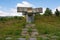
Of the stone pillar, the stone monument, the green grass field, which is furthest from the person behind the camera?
the stone pillar

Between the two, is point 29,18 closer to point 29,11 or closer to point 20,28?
point 29,11

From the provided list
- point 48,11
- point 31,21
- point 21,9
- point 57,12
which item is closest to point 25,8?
point 21,9

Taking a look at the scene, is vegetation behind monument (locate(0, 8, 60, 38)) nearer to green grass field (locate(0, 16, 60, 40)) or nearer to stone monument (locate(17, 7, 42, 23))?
green grass field (locate(0, 16, 60, 40))

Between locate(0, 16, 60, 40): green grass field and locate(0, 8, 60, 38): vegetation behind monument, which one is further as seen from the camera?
locate(0, 8, 60, 38): vegetation behind monument

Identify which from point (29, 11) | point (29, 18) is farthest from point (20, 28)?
point (29, 18)

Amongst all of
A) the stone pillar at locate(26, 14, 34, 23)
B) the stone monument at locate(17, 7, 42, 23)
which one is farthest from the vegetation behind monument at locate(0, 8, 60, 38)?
the stone monument at locate(17, 7, 42, 23)

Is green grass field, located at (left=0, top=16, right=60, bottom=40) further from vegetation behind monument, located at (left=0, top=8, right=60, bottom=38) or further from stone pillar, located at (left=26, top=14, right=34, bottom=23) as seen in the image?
stone pillar, located at (left=26, top=14, right=34, bottom=23)

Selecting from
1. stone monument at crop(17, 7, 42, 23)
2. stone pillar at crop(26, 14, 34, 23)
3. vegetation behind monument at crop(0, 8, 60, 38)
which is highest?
stone monument at crop(17, 7, 42, 23)

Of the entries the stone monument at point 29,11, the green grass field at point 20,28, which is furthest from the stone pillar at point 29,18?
the green grass field at point 20,28

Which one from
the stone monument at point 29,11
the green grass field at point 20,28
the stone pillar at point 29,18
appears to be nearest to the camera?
the green grass field at point 20,28

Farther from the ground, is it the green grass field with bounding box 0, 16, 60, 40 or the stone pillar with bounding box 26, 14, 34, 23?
the stone pillar with bounding box 26, 14, 34, 23

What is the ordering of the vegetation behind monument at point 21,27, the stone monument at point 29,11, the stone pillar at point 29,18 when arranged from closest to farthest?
1. the vegetation behind monument at point 21,27
2. the stone monument at point 29,11
3. the stone pillar at point 29,18

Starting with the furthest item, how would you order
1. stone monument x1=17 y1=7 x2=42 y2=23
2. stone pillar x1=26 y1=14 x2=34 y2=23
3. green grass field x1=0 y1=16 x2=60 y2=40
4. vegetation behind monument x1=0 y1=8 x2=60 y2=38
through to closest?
1. stone pillar x1=26 y1=14 x2=34 y2=23
2. stone monument x1=17 y1=7 x2=42 y2=23
3. vegetation behind monument x1=0 y1=8 x2=60 y2=38
4. green grass field x1=0 y1=16 x2=60 y2=40

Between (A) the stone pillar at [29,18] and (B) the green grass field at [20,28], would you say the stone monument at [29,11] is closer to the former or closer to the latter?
(A) the stone pillar at [29,18]
